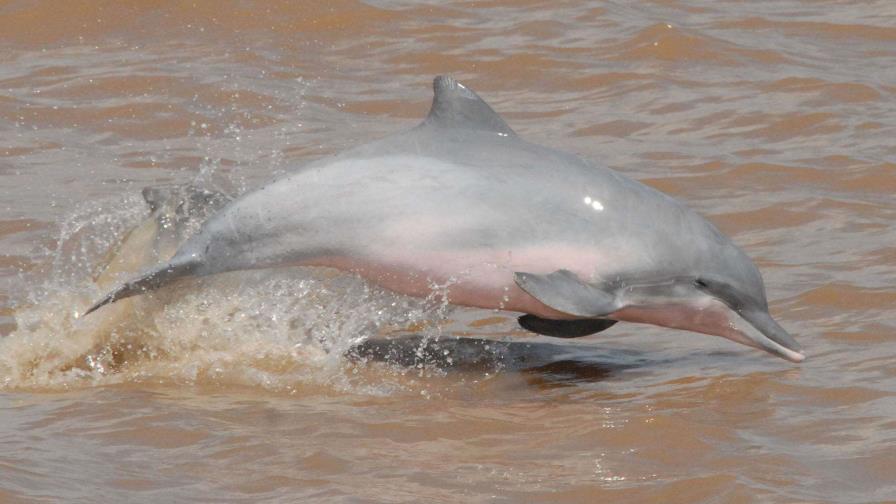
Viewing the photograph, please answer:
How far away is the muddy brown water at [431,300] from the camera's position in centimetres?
700

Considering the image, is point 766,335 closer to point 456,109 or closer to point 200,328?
point 456,109

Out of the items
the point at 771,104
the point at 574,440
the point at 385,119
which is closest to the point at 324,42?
the point at 385,119

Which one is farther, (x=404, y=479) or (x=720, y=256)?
(x=720, y=256)

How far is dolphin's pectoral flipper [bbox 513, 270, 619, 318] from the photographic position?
8023 mm

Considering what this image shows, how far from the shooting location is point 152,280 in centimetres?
841

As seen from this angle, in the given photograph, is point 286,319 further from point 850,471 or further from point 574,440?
point 850,471

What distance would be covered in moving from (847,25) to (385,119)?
500cm

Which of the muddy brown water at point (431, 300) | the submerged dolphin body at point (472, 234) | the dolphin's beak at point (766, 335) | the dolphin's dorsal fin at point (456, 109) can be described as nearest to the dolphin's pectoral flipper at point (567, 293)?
the submerged dolphin body at point (472, 234)

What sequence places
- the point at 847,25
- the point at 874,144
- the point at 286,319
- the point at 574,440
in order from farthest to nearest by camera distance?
1. the point at 847,25
2. the point at 874,144
3. the point at 286,319
4. the point at 574,440

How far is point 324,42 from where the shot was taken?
16094 mm

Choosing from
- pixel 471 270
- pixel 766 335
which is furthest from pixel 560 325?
pixel 766 335

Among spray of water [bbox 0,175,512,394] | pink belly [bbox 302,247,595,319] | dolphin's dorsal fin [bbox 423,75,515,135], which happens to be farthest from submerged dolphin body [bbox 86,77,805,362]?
spray of water [bbox 0,175,512,394]

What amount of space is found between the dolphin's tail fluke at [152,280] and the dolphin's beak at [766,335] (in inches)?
113

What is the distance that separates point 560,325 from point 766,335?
1.08 meters
